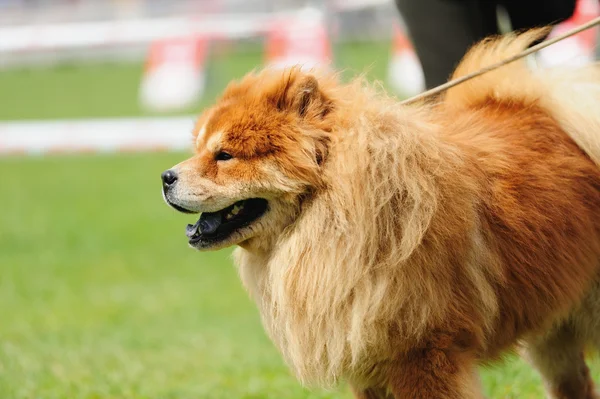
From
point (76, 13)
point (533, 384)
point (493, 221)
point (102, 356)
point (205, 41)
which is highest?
point (76, 13)

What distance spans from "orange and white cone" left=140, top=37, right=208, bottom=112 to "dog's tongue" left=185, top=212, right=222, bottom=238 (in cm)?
1488

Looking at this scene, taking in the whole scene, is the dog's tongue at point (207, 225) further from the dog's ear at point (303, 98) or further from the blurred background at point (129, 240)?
the blurred background at point (129, 240)

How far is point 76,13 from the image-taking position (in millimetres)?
34719

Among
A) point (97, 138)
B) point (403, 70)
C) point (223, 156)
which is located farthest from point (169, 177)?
point (403, 70)

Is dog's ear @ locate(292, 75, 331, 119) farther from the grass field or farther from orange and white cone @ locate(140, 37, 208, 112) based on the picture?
orange and white cone @ locate(140, 37, 208, 112)

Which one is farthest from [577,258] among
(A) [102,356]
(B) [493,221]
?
(A) [102,356]

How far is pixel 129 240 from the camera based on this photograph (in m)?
8.83

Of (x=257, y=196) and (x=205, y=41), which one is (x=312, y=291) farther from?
(x=205, y=41)

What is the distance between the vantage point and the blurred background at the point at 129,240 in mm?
4704

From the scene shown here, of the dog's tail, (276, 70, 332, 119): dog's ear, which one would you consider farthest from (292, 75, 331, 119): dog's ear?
the dog's tail

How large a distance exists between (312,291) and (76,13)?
111 feet

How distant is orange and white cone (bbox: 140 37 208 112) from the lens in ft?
59.1

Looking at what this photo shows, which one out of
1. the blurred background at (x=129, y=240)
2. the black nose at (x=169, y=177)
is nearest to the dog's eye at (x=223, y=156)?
the black nose at (x=169, y=177)

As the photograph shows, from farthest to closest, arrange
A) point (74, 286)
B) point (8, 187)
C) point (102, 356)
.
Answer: point (8, 187)
point (74, 286)
point (102, 356)
